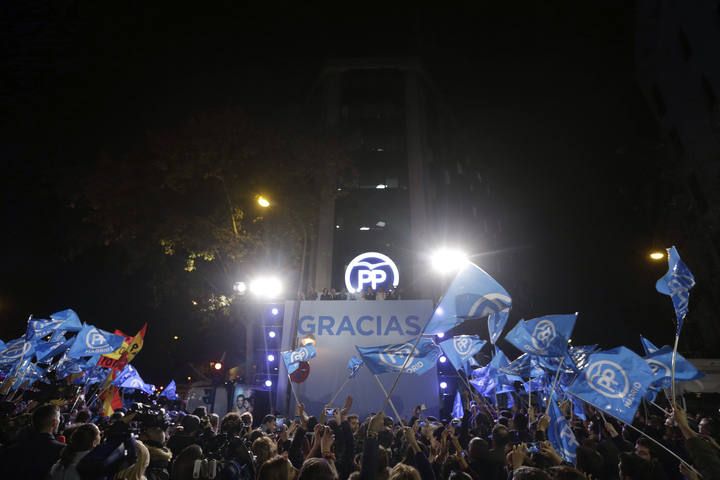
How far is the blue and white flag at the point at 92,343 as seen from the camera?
1199 cm

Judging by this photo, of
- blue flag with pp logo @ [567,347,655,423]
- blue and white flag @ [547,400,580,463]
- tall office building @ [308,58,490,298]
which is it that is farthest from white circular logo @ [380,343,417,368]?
tall office building @ [308,58,490,298]

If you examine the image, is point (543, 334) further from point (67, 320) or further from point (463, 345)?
point (67, 320)

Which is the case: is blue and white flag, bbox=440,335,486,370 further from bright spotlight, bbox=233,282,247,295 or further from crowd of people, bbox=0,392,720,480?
bright spotlight, bbox=233,282,247,295

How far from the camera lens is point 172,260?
24.2 m

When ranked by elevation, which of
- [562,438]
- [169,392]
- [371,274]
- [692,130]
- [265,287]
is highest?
[692,130]

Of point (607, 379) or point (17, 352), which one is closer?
point (607, 379)

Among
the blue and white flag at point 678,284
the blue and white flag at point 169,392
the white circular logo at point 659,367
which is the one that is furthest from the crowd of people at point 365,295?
the blue and white flag at point 678,284

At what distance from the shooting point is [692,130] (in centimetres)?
2095

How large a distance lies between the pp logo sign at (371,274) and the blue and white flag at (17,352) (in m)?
12.4

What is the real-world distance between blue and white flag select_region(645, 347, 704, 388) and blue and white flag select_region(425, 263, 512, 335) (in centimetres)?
348

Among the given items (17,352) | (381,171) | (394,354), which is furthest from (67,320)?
(381,171)

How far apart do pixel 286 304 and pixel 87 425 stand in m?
12.8

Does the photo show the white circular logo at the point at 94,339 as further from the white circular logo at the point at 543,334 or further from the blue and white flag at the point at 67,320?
the white circular logo at the point at 543,334

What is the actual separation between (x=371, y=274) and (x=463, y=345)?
955cm
